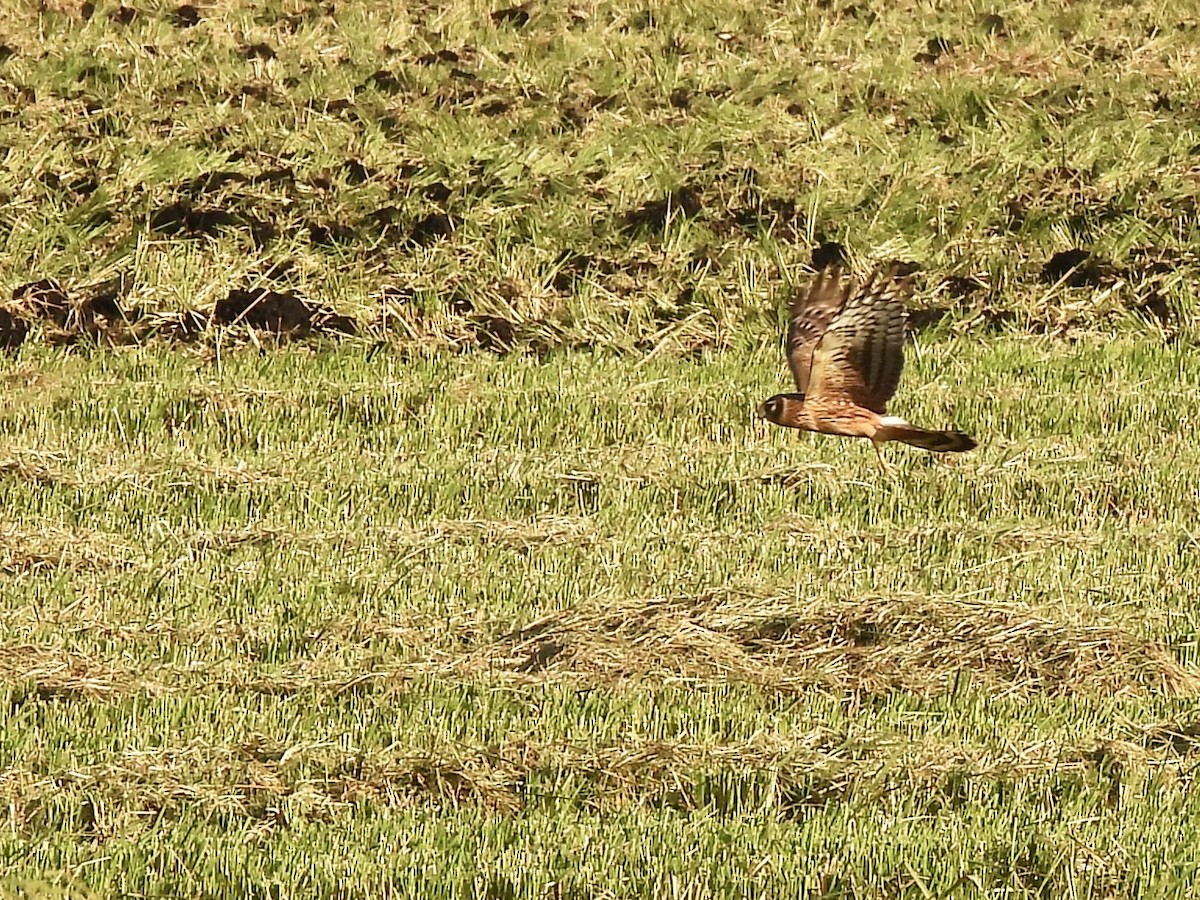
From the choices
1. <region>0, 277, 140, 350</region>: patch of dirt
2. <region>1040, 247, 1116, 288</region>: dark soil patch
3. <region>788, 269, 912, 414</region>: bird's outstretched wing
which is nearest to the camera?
<region>788, 269, 912, 414</region>: bird's outstretched wing

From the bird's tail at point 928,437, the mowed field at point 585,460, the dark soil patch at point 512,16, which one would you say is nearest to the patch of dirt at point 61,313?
the mowed field at point 585,460

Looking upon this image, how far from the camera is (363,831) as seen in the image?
4.45 meters

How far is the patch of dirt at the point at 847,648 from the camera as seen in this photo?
211 inches

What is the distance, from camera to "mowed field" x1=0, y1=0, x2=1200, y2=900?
15.1 ft

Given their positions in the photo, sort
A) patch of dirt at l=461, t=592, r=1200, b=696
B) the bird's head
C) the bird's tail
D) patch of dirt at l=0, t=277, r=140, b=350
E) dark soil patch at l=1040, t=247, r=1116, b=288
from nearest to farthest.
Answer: patch of dirt at l=461, t=592, r=1200, b=696, the bird's tail, the bird's head, patch of dirt at l=0, t=277, r=140, b=350, dark soil patch at l=1040, t=247, r=1116, b=288

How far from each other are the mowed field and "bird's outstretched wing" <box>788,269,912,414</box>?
1.86 feet

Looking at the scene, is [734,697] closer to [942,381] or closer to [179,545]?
[179,545]

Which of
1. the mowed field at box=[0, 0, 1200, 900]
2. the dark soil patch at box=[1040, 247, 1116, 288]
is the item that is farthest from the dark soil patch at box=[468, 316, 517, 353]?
the dark soil patch at box=[1040, 247, 1116, 288]

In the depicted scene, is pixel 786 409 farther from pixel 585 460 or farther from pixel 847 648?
pixel 585 460

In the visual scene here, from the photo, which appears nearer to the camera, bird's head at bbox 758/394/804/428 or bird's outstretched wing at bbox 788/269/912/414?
bird's outstretched wing at bbox 788/269/912/414

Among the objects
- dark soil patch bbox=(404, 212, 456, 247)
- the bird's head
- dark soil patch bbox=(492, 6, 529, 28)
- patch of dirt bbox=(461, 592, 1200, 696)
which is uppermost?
dark soil patch bbox=(492, 6, 529, 28)

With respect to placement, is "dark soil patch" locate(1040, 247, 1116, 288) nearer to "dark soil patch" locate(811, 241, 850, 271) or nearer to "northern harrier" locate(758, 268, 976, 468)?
"dark soil patch" locate(811, 241, 850, 271)

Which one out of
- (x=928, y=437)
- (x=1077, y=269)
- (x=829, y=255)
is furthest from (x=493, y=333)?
Result: (x=928, y=437)

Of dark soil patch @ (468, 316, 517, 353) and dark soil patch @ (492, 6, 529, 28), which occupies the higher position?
dark soil patch @ (492, 6, 529, 28)
